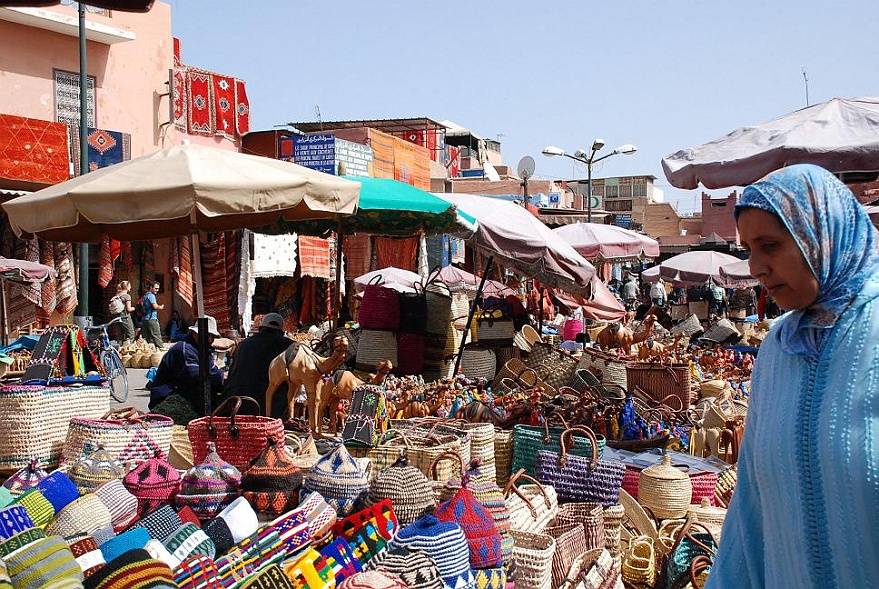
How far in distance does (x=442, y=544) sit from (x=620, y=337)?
7242 mm

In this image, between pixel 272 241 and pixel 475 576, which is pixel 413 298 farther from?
pixel 272 241

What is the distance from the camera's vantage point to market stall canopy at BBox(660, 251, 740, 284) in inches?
698

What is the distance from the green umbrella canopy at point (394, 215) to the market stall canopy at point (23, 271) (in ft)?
20.3

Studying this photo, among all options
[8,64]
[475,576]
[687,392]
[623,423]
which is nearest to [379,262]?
[8,64]

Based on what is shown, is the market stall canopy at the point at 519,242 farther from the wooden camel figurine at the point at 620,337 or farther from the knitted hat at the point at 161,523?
the knitted hat at the point at 161,523

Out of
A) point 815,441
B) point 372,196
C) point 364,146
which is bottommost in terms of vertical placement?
point 815,441

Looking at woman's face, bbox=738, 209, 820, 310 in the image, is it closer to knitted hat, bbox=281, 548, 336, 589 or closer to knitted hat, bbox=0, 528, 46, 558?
knitted hat, bbox=281, 548, 336, 589

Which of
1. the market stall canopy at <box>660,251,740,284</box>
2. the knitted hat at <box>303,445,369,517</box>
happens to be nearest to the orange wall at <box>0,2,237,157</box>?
the market stall canopy at <box>660,251,740,284</box>

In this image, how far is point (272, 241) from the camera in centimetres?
1822

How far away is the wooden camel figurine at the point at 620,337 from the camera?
1021 centimetres

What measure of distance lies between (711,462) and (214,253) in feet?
42.0

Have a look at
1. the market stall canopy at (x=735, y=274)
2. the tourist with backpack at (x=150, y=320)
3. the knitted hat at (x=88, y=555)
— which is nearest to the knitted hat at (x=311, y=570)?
the knitted hat at (x=88, y=555)

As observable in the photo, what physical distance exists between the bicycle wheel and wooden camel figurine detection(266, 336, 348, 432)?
5759mm

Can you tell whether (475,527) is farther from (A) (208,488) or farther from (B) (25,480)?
(B) (25,480)
